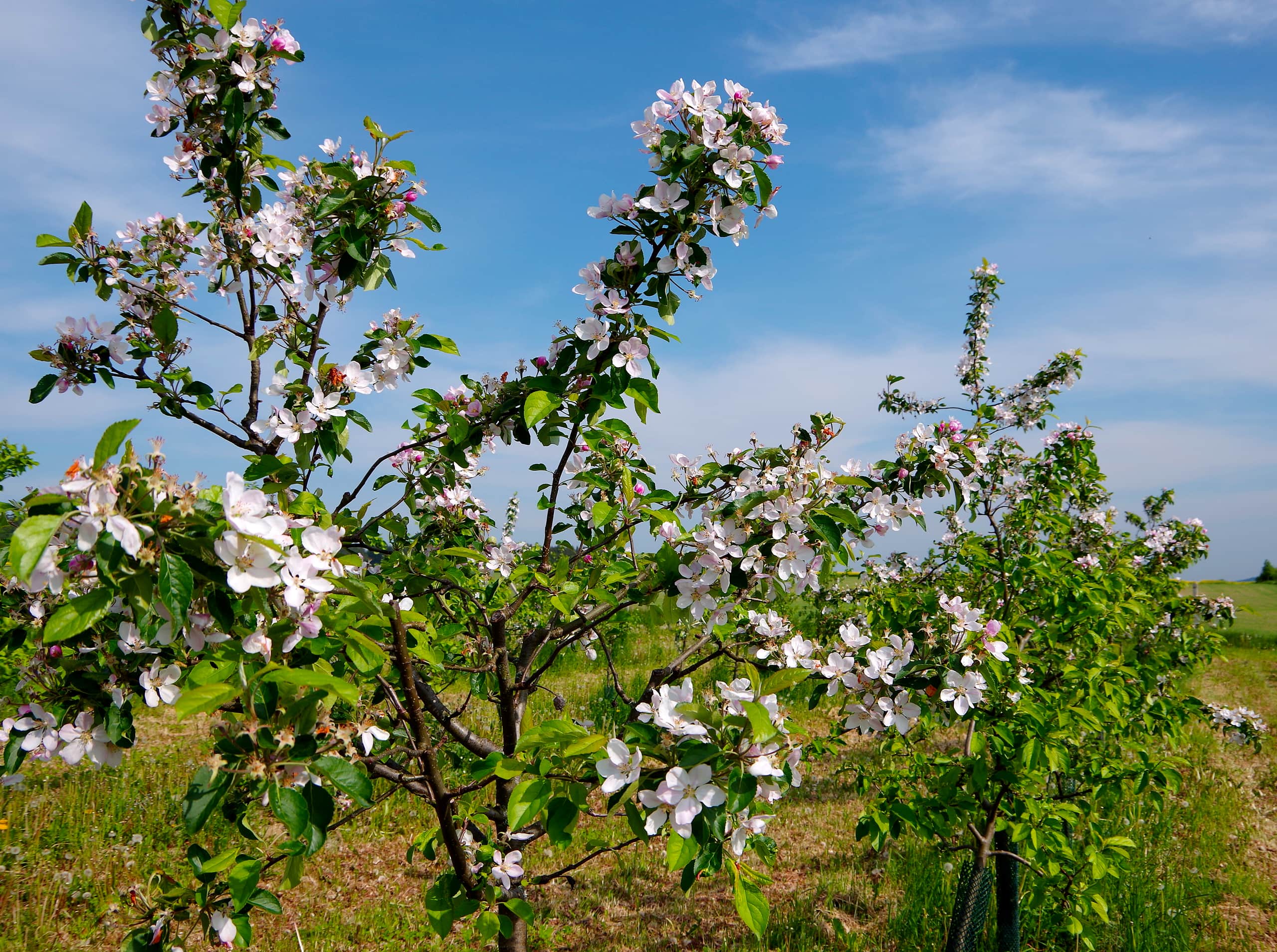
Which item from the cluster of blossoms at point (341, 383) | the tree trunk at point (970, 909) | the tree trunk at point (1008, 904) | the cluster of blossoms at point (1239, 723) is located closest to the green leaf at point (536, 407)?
the cluster of blossoms at point (341, 383)

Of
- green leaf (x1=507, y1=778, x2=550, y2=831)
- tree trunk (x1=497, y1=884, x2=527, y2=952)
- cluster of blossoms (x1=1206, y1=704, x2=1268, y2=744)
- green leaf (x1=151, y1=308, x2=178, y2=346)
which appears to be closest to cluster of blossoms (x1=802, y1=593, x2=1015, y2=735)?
green leaf (x1=507, y1=778, x2=550, y2=831)

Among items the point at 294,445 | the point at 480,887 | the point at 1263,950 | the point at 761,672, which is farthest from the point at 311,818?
the point at 1263,950

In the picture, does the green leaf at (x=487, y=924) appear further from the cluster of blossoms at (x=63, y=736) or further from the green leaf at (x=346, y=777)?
the cluster of blossoms at (x=63, y=736)

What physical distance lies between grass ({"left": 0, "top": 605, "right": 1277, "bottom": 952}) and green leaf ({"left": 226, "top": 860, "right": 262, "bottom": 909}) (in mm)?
2176

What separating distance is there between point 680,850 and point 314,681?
70 centimetres

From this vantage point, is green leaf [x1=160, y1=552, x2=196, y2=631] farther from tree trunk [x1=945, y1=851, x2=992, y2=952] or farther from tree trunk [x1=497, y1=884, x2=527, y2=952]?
tree trunk [x1=945, y1=851, x2=992, y2=952]

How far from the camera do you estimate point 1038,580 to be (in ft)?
11.6

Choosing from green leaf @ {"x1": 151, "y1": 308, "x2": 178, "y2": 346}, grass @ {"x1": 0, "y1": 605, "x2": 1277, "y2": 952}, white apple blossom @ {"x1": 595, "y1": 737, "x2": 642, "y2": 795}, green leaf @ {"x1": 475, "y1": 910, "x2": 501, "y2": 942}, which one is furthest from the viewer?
grass @ {"x1": 0, "y1": 605, "x2": 1277, "y2": 952}

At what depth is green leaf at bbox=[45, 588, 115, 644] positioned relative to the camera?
1136 millimetres

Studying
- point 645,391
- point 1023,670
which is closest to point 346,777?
point 645,391

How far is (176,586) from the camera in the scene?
1133mm

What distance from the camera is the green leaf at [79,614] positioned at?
1136 mm

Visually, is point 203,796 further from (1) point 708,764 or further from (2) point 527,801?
(1) point 708,764

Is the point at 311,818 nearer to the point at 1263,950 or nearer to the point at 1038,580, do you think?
the point at 1038,580
